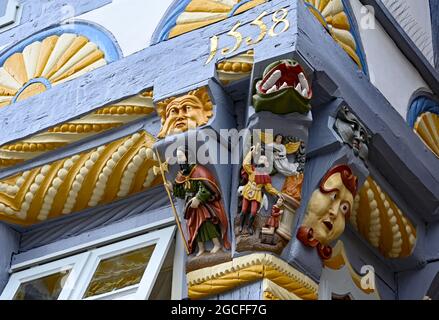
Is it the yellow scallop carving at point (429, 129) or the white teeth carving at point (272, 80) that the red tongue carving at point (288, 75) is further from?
the yellow scallop carving at point (429, 129)

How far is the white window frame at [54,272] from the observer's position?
761 centimetres

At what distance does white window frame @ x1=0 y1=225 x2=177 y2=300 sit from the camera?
7320 mm

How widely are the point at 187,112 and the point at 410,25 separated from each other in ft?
6.57

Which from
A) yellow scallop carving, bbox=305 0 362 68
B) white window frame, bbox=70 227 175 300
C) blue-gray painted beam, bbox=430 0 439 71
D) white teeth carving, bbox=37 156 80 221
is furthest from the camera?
blue-gray painted beam, bbox=430 0 439 71

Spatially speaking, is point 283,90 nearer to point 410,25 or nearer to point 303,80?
point 303,80

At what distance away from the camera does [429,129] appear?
840cm

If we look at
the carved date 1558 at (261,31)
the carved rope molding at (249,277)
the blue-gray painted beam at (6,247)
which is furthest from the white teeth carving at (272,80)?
the blue-gray painted beam at (6,247)

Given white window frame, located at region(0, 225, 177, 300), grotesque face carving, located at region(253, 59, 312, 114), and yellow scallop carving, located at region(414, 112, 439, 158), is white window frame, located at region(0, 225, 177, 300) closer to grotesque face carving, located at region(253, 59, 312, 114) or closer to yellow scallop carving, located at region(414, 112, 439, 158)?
grotesque face carving, located at region(253, 59, 312, 114)

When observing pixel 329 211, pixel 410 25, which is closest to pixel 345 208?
pixel 329 211

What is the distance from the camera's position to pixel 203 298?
6.97 meters

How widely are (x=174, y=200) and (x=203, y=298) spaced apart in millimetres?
537

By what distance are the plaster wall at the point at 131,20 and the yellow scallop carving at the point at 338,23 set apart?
819 mm

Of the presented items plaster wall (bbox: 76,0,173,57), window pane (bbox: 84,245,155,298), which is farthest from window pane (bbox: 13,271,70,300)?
plaster wall (bbox: 76,0,173,57)

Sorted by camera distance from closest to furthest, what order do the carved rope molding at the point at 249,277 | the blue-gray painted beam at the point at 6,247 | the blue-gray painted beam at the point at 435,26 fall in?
the carved rope molding at the point at 249,277 → the blue-gray painted beam at the point at 6,247 → the blue-gray painted beam at the point at 435,26
